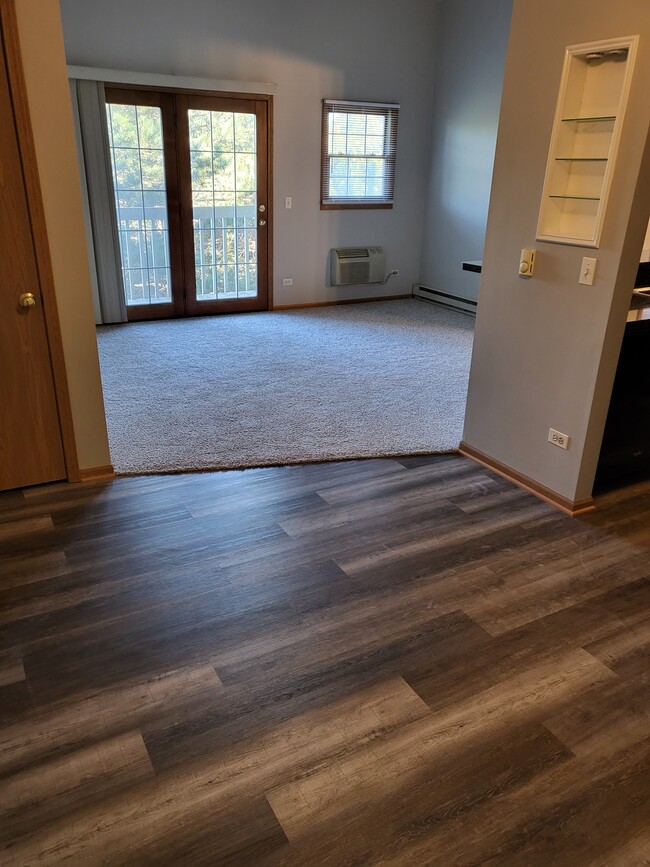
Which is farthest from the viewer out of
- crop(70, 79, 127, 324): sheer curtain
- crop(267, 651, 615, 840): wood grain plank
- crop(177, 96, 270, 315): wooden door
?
crop(177, 96, 270, 315): wooden door

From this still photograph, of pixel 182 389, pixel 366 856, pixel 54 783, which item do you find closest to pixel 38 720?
pixel 54 783

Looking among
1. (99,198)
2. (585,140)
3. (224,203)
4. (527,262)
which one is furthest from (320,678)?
(224,203)

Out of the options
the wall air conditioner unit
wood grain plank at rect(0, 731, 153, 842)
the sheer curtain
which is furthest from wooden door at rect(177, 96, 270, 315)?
wood grain plank at rect(0, 731, 153, 842)

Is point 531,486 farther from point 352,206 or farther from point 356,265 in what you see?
point 352,206

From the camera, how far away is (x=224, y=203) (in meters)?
6.47

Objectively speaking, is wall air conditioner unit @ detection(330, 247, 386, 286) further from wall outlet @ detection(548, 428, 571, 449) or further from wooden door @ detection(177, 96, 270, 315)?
wall outlet @ detection(548, 428, 571, 449)

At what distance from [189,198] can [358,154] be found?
6.72ft

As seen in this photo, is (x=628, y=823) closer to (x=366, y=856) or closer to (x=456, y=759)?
(x=456, y=759)

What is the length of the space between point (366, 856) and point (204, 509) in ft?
5.86

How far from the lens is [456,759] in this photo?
1776 mm

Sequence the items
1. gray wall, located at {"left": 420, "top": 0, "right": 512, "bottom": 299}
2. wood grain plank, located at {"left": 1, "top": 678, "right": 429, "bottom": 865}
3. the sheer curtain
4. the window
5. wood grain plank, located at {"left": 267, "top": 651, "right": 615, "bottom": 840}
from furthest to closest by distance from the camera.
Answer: the window → gray wall, located at {"left": 420, "top": 0, "right": 512, "bottom": 299} → the sheer curtain → wood grain plank, located at {"left": 267, "top": 651, "right": 615, "bottom": 840} → wood grain plank, located at {"left": 1, "top": 678, "right": 429, "bottom": 865}

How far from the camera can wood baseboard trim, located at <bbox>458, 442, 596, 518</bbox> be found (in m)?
3.10

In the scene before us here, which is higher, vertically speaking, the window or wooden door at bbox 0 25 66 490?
the window

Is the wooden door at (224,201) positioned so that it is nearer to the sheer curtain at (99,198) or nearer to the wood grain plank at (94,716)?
the sheer curtain at (99,198)
